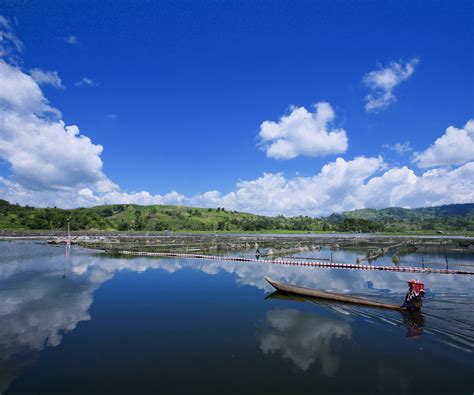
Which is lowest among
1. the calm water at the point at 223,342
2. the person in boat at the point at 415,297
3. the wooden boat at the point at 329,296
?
the calm water at the point at 223,342

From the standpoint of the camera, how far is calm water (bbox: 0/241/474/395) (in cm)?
1125

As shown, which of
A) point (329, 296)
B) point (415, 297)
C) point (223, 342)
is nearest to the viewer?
point (223, 342)

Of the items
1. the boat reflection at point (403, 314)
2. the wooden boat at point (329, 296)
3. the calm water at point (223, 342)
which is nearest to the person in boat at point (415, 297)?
the boat reflection at point (403, 314)

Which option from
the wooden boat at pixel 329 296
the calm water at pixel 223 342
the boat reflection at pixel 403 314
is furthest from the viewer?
the wooden boat at pixel 329 296

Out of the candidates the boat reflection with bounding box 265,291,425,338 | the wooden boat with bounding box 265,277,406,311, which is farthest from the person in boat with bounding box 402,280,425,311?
the wooden boat with bounding box 265,277,406,311

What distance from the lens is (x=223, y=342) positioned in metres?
14.9

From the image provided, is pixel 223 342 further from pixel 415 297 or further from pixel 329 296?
pixel 415 297

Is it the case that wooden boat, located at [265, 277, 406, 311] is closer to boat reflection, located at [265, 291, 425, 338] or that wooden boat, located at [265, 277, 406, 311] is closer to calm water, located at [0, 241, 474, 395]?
boat reflection, located at [265, 291, 425, 338]

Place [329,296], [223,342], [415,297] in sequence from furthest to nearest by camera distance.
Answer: [329,296] → [415,297] → [223,342]

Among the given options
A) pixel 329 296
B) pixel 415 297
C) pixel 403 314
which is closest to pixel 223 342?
pixel 329 296

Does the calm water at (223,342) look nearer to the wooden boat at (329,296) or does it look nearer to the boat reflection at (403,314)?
the boat reflection at (403,314)

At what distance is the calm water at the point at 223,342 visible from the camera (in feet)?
36.9

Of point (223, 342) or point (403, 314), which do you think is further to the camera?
point (403, 314)

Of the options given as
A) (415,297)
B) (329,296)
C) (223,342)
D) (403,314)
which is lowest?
(223,342)
